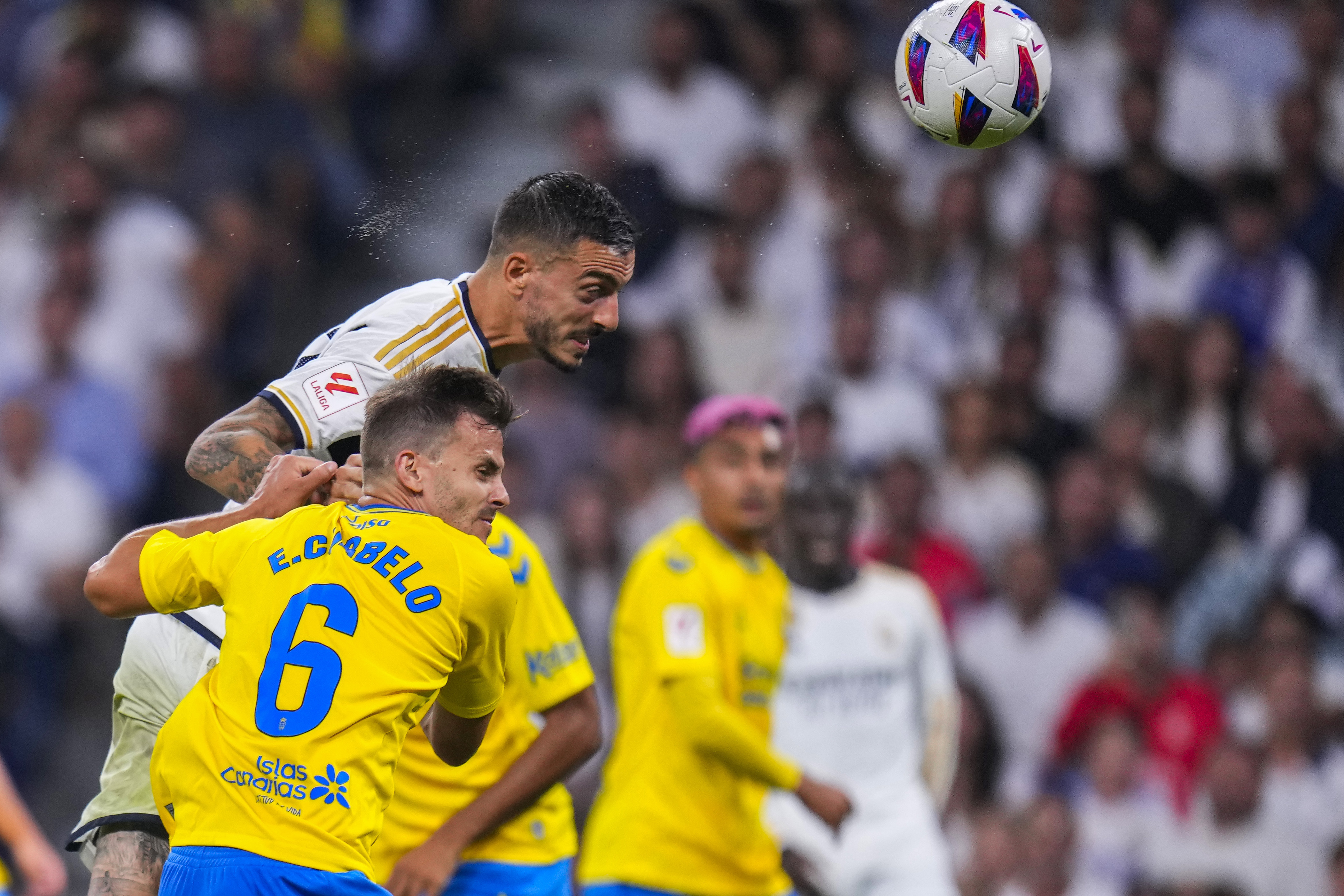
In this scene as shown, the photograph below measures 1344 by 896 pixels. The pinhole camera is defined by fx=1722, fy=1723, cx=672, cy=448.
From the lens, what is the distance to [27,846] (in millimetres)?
5945

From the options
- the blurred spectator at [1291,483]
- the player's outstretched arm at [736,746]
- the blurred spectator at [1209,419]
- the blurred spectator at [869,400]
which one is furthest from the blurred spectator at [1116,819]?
the player's outstretched arm at [736,746]

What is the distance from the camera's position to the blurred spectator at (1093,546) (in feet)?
30.2

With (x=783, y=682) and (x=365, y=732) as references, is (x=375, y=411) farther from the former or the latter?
(x=783, y=682)

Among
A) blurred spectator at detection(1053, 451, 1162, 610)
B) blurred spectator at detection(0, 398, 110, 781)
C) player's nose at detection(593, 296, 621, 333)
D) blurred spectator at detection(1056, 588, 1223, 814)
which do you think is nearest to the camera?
player's nose at detection(593, 296, 621, 333)

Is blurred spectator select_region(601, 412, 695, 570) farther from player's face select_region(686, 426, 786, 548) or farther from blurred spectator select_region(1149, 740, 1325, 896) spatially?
blurred spectator select_region(1149, 740, 1325, 896)

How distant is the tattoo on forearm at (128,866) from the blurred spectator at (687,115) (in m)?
6.55

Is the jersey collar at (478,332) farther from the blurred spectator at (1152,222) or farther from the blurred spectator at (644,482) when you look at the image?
the blurred spectator at (1152,222)

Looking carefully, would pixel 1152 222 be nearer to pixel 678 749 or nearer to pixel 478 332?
pixel 678 749

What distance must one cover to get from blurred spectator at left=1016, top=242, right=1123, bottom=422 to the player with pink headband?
3.76 m

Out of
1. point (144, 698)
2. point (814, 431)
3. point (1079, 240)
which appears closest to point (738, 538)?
point (814, 431)

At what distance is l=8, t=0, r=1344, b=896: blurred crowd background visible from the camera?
8766mm

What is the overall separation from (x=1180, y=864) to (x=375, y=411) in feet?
19.5

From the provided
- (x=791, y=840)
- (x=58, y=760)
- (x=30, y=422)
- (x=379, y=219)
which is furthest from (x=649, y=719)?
(x=30, y=422)

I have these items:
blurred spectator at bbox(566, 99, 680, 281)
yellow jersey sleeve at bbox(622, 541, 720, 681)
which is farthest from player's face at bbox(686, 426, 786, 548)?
blurred spectator at bbox(566, 99, 680, 281)
